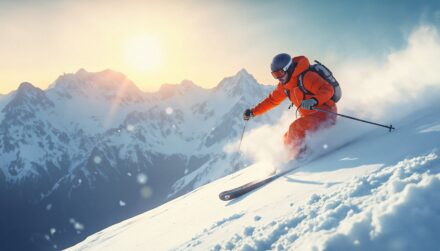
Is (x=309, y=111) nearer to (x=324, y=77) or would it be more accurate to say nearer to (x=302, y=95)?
(x=302, y=95)

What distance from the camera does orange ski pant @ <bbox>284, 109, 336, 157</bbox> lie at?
9.02m

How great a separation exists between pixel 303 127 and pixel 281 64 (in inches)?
65.9

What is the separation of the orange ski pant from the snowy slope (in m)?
0.91

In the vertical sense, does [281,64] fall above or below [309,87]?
above

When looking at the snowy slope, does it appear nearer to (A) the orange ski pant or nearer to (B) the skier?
(A) the orange ski pant

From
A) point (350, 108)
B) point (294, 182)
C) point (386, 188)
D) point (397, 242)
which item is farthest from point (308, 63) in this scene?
point (397, 242)

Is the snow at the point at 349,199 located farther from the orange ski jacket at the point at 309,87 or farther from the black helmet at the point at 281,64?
the black helmet at the point at 281,64

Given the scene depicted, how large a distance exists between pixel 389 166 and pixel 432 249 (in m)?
2.17

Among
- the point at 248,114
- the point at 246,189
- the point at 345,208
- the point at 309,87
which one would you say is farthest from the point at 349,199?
the point at 248,114

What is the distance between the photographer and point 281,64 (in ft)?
30.6

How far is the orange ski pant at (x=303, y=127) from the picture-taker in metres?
9.02

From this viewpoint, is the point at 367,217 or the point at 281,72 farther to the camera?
the point at 281,72

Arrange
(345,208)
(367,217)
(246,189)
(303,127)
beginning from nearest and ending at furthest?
(367,217), (345,208), (246,189), (303,127)

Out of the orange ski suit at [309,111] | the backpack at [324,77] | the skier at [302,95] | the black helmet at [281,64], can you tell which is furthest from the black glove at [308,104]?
the black helmet at [281,64]
